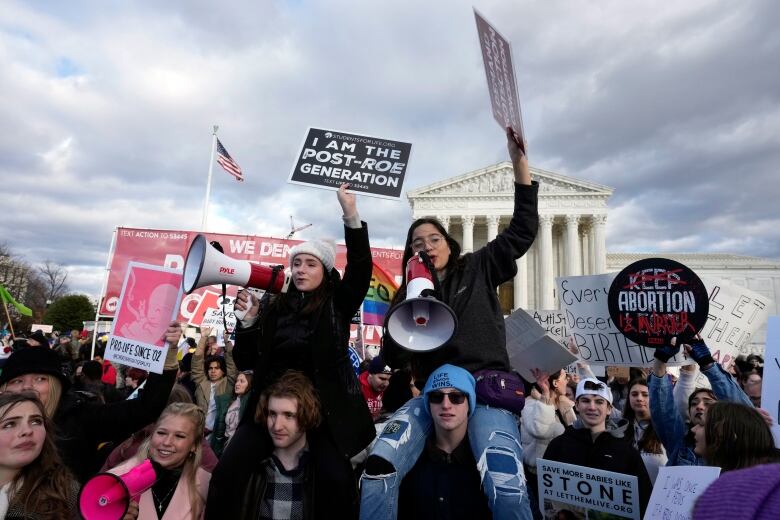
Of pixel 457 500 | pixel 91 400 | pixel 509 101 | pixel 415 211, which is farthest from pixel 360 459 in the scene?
pixel 415 211

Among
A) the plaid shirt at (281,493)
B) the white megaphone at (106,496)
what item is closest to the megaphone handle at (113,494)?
the white megaphone at (106,496)

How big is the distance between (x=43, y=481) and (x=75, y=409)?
762 mm

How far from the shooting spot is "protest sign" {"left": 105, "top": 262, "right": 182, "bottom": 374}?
3.63 m

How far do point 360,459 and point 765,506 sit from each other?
297 cm

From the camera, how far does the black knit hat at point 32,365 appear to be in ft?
10.1

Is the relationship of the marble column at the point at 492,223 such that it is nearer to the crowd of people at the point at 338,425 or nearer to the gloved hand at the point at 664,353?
the gloved hand at the point at 664,353

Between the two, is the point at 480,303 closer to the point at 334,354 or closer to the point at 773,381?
the point at 334,354

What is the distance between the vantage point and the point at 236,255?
16.5 metres

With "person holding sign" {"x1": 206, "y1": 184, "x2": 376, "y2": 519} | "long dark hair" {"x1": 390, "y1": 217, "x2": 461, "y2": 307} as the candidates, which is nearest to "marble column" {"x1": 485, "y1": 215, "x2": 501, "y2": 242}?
"long dark hair" {"x1": 390, "y1": 217, "x2": 461, "y2": 307}

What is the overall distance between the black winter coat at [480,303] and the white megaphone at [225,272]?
2.87 feet

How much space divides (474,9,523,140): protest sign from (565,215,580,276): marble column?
51.4 metres

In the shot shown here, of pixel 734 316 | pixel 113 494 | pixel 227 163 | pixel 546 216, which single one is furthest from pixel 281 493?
pixel 546 216

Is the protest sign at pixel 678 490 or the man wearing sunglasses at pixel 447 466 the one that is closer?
the protest sign at pixel 678 490

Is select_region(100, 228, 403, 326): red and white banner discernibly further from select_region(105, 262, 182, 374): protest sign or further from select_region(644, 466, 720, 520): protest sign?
select_region(644, 466, 720, 520): protest sign
